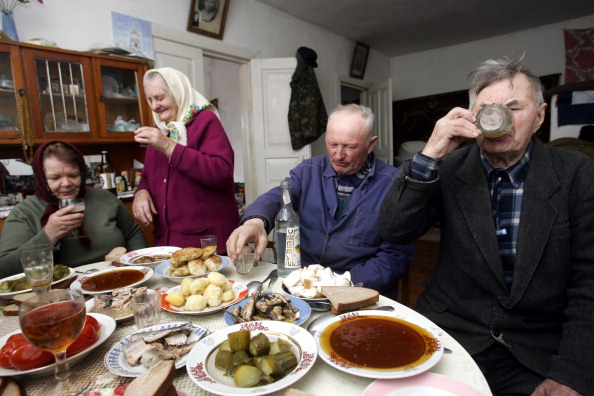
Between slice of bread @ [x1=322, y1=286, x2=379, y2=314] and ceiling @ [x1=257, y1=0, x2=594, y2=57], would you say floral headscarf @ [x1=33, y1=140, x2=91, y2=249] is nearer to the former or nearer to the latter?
slice of bread @ [x1=322, y1=286, x2=379, y2=314]

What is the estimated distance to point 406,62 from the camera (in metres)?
7.12

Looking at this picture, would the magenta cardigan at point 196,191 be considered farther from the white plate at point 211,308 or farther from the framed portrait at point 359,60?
the framed portrait at point 359,60

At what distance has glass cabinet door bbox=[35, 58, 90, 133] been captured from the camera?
261 centimetres

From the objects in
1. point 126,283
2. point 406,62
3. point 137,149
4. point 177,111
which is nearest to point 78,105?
point 137,149

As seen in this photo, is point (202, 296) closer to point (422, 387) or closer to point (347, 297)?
point (347, 297)

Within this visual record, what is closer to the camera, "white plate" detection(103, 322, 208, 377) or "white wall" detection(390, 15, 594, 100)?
"white plate" detection(103, 322, 208, 377)

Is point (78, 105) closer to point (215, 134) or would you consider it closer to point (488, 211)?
point (215, 134)

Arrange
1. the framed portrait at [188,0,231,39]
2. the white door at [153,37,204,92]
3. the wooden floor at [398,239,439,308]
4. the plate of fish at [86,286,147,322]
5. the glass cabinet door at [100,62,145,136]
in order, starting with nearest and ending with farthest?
the plate of fish at [86,286,147,322]
the glass cabinet door at [100,62,145,136]
the wooden floor at [398,239,439,308]
the white door at [153,37,204,92]
the framed portrait at [188,0,231,39]

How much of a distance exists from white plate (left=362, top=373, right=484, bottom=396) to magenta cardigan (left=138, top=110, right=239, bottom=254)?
1.33 metres

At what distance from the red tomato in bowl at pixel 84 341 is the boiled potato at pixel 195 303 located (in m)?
0.24

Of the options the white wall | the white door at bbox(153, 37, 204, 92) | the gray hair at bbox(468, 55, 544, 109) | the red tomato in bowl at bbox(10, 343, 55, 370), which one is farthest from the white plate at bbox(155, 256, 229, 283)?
the white wall

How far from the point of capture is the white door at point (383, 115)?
18.9 feet

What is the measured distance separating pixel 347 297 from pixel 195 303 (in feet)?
1.41

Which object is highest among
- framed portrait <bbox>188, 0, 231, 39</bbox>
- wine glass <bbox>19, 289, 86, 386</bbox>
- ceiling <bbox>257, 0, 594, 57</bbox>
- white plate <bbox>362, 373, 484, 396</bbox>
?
ceiling <bbox>257, 0, 594, 57</bbox>
